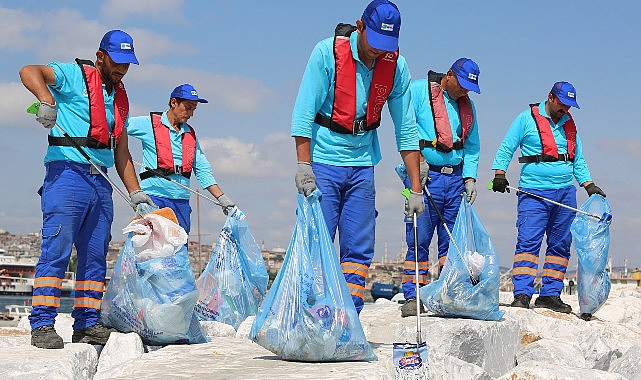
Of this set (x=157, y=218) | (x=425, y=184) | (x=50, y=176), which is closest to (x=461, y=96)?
(x=425, y=184)

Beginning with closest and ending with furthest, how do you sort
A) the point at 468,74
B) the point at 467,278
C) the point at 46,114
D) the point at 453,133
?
the point at 46,114
the point at 467,278
the point at 468,74
the point at 453,133

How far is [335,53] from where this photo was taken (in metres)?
4.22

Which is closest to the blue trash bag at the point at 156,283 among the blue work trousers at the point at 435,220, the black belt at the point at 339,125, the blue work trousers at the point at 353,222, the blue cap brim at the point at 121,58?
the blue cap brim at the point at 121,58

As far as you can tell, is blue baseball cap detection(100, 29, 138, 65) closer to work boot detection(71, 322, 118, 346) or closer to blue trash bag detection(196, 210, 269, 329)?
work boot detection(71, 322, 118, 346)

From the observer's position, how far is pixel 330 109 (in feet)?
14.1

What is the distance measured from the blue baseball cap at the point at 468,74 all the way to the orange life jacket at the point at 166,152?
2188 mm

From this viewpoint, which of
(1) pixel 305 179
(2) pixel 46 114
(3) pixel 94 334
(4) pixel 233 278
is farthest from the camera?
(4) pixel 233 278

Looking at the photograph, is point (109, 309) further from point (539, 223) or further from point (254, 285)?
point (539, 223)

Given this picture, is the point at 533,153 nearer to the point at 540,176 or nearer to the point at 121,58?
the point at 540,176

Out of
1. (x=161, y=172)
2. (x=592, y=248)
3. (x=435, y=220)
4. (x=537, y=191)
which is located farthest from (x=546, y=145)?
(x=161, y=172)

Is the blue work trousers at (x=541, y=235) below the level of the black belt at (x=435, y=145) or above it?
below

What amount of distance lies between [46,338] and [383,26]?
2.41 meters

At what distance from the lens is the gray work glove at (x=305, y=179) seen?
3.99 m

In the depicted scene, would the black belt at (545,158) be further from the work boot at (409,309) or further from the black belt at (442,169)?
the work boot at (409,309)
